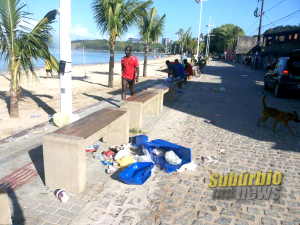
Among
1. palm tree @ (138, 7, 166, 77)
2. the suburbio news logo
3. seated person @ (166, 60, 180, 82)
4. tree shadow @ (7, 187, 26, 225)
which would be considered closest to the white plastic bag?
the suburbio news logo

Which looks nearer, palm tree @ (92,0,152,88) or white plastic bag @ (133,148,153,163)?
white plastic bag @ (133,148,153,163)

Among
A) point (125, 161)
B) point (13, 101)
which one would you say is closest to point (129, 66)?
point (13, 101)

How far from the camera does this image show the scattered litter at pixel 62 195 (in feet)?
10.3

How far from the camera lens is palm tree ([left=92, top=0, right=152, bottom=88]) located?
38.1ft

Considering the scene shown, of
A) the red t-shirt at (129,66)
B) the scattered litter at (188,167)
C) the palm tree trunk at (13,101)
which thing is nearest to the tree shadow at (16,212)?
the scattered litter at (188,167)

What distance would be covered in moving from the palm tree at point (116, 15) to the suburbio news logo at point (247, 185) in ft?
31.0

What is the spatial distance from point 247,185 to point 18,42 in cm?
629

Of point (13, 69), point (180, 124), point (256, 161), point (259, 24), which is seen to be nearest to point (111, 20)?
point (13, 69)

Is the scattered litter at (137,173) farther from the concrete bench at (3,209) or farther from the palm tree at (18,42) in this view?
the palm tree at (18,42)

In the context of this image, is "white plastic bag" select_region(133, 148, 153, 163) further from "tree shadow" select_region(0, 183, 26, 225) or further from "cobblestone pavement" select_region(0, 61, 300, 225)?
"tree shadow" select_region(0, 183, 26, 225)

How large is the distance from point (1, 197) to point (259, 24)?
135 feet

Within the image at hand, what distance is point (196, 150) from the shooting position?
5.02 metres

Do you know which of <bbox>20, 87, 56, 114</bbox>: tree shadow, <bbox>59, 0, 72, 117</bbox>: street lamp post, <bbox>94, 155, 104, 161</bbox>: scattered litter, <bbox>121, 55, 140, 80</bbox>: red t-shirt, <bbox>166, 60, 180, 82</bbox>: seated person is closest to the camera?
<bbox>94, 155, 104, 161</bbox>: scattered litter

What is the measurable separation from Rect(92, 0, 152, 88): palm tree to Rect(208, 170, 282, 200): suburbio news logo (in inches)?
372
